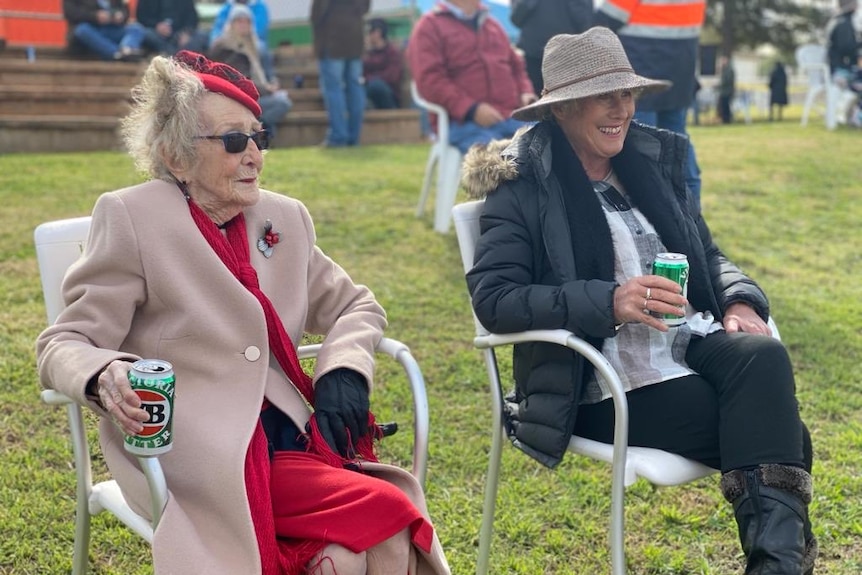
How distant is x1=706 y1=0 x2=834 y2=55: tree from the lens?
30.5m

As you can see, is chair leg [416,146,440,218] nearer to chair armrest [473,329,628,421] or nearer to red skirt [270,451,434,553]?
chair armrest [473,329,628,421]

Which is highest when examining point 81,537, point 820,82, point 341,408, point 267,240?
point 267,240

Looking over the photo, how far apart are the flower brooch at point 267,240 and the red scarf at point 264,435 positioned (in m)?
0.04

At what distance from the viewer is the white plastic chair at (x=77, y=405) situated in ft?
7.91

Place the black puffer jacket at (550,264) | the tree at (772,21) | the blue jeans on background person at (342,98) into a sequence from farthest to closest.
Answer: the tree at (772,21) < the blue jeans on background person at (342,98) < the black puffer jacket at (550,264)

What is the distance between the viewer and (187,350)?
7.66ft

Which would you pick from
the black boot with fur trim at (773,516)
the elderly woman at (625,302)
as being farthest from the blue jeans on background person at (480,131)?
the black boot with fur trim at (773,516)

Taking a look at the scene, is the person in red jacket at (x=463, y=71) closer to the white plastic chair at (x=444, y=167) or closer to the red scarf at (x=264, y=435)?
the white plastic chair at (x=444, y=167)

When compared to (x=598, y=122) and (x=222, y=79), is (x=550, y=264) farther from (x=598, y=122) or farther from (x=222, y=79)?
(x=222, y=79)

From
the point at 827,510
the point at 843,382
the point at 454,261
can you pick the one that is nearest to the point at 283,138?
the point at 454,261

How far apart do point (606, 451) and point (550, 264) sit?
1.82ft

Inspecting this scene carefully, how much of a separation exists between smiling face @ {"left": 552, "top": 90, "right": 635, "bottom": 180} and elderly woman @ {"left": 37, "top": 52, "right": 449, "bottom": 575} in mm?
938

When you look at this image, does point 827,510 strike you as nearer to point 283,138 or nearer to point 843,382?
point 843,382

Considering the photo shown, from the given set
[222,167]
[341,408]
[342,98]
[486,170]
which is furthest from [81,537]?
[342,98]
